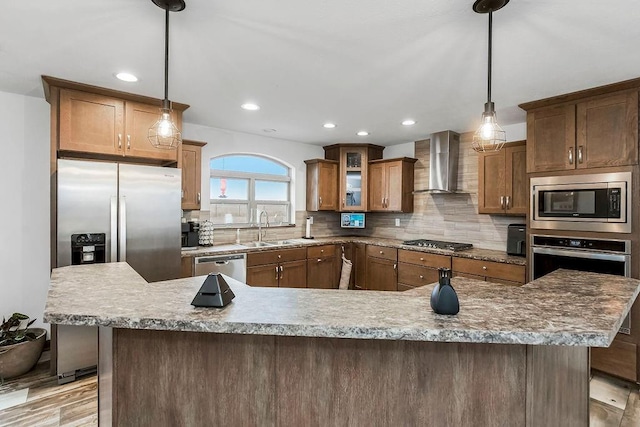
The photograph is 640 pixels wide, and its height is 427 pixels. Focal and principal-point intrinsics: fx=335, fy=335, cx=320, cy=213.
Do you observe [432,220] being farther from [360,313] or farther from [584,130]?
[360,313]

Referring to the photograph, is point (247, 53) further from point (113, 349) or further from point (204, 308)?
point (113, 349)

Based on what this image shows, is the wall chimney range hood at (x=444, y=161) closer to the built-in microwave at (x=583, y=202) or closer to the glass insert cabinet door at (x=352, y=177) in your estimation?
the glass insert cabinet door at (x=352, y=177)

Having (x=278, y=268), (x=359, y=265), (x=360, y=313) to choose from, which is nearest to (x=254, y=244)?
(x=278, y=268)

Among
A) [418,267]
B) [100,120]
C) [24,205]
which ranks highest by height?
[100,120]

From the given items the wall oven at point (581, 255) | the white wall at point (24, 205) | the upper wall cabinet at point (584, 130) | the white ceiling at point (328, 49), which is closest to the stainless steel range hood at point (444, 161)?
the white ceiling at point (328, 49)

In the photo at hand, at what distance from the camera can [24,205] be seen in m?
3.12

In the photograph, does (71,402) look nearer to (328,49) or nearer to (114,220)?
(114,220)

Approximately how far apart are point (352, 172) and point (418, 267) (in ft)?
6.17

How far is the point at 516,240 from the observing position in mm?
3678

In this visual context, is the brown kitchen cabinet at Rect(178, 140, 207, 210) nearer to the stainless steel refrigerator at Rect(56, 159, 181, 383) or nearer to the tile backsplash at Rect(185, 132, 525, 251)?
the tile backsplash at Rect(185, 132, 525, 251)

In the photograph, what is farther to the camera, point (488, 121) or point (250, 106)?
point (250, 106)

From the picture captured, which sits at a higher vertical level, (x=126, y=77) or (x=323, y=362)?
(x=126, y=77)

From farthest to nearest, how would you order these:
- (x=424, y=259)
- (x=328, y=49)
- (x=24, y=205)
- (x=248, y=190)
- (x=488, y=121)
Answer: (x=248, y=190) → (x=424, y=259) → (x=24, y=205) → (x=328, y=49) → (x=488, y=121)

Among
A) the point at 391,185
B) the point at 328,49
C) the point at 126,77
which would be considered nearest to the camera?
the point at 328,49
